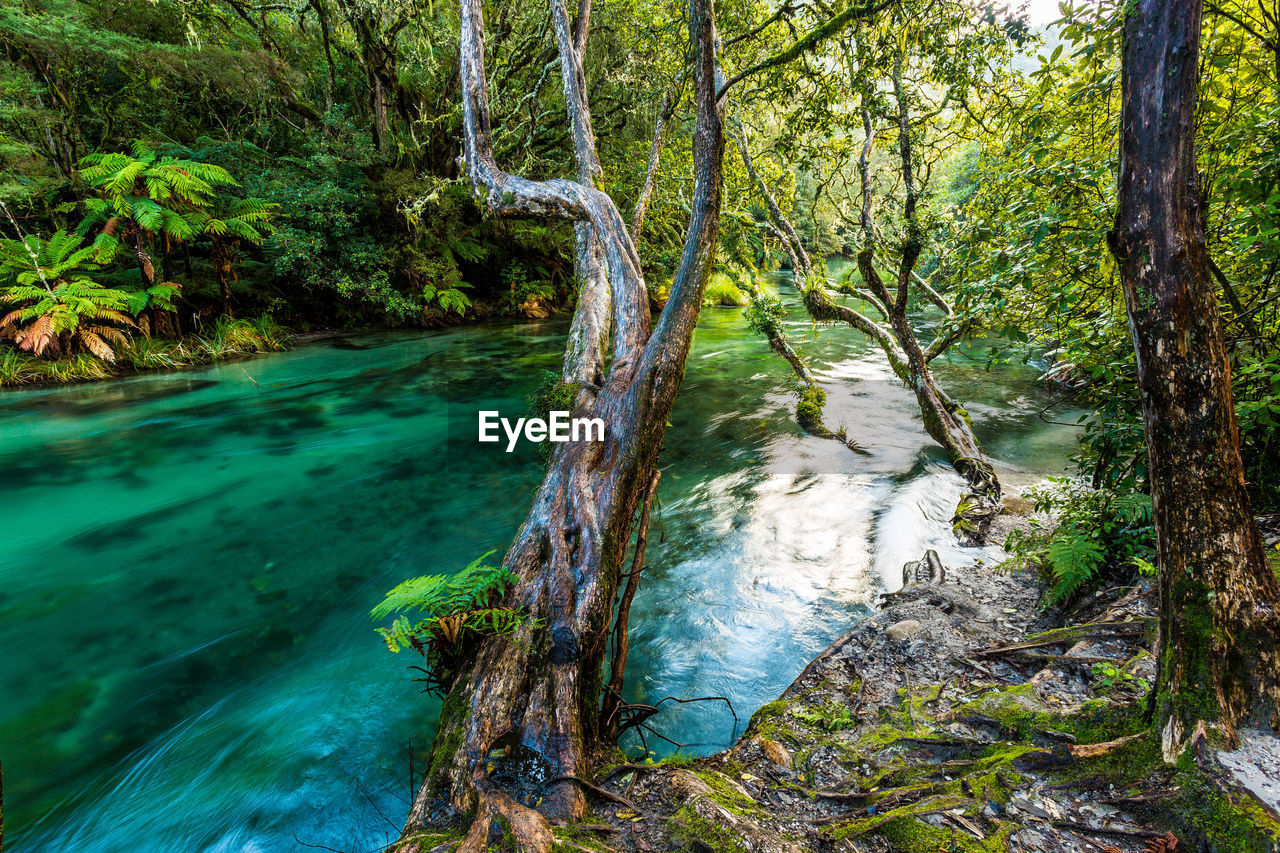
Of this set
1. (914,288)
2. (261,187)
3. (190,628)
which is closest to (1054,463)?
(914,288)

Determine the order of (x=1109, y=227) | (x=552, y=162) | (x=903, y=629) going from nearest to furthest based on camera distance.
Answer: (x=1109, y=227) < (x=903, y=629) < (x=552, y=162)

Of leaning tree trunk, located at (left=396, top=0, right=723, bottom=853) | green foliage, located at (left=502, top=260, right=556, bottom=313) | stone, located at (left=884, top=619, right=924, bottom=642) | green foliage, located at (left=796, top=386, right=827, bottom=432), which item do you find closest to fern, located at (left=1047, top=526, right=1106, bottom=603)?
stone, located at (left=884, top=619, right=924, bottom=642)

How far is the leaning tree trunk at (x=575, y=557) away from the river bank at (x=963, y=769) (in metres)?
0.18

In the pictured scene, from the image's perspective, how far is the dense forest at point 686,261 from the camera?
5.63 feet

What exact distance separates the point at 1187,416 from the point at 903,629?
2.21m

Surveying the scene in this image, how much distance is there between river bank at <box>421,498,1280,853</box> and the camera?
1.60m

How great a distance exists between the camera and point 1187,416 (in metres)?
1.69

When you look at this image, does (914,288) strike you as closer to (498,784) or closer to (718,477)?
(718,477)

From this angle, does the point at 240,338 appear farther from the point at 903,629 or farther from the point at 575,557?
the point at 903,629

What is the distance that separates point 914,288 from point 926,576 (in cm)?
640

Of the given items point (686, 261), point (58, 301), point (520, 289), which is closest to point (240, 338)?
point (58, 301)

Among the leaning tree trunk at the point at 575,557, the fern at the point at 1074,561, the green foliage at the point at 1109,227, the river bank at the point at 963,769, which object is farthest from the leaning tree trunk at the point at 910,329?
the leaning tree trunk at the point at 575,557

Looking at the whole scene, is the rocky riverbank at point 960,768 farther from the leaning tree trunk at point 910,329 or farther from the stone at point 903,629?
the leaning tree trunk at point 910,329

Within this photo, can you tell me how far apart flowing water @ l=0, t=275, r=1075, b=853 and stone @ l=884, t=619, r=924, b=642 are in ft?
2.21
